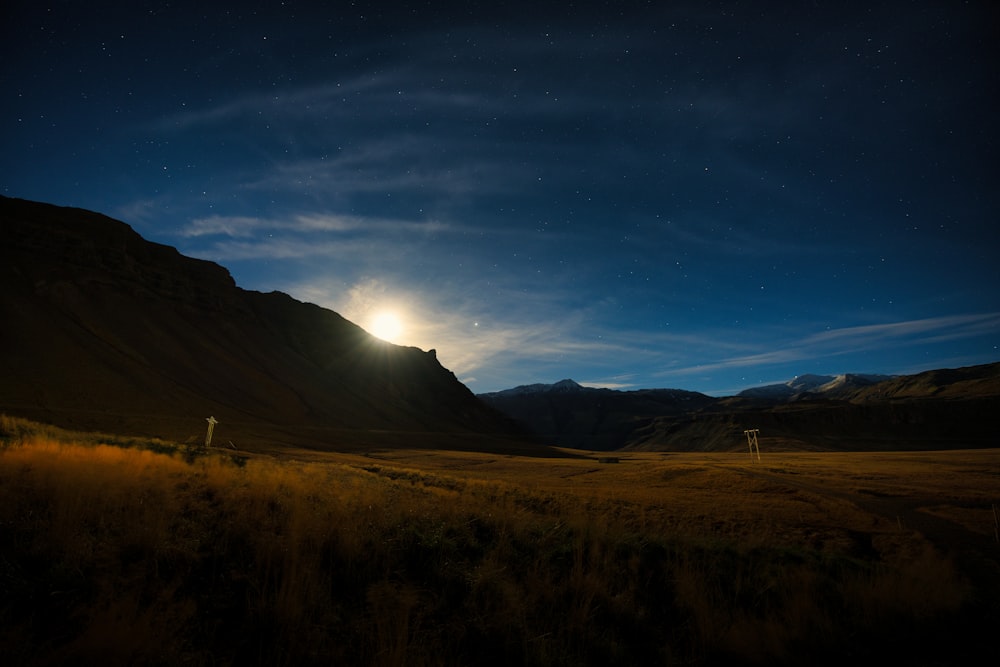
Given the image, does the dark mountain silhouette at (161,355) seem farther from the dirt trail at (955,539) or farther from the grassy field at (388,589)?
the dirt trail at (955,539)

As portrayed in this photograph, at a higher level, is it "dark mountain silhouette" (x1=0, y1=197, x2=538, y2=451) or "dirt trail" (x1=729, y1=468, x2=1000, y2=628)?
"dark mountain silhouette" (x1=0, y1=197, x2=538, y2=451)

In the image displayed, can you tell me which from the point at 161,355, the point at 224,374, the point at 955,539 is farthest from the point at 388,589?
the point at 224,374

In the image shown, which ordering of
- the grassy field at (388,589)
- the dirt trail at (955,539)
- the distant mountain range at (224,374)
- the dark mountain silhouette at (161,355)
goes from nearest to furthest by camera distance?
the grassy field at (388,589)
the dirt trail at (955,539)
the dark mountain silhouette at (161,355)
the distant mountain range at (224,374)

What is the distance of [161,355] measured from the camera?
62.3m

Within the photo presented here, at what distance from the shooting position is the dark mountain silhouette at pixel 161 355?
4372cm

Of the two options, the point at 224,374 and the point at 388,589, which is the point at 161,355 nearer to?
the point at 224,374

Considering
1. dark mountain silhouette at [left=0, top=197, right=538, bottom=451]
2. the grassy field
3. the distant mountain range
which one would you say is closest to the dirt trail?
the grassy field

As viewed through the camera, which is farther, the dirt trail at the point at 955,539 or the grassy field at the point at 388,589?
the dirt trail at the point at 955,539

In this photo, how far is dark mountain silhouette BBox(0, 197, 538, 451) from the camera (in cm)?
4372

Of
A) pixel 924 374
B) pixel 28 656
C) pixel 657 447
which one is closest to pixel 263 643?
pixel 28 656

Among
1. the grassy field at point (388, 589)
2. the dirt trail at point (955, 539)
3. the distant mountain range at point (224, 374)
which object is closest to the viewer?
the grassy field at point (388, 589)

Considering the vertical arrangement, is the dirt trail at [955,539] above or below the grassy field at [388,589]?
below

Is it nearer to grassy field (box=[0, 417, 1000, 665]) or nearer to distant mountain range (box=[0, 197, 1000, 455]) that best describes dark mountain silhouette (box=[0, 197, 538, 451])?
distant mountain range (box=[0, 197, 1000, 455])

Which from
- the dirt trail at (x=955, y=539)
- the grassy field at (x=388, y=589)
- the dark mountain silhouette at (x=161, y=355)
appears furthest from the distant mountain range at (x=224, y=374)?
the dirt trail at (x=955, y=539)
